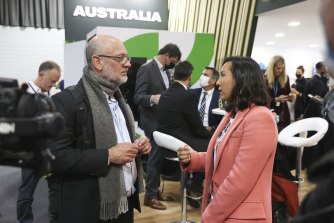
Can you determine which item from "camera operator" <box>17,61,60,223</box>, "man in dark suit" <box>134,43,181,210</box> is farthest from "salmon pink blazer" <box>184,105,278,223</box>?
"man in dark suit" <box>134,43,181,210</box>

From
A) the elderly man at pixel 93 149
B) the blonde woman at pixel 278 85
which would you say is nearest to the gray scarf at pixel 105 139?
the elderly man at pixel 93 149

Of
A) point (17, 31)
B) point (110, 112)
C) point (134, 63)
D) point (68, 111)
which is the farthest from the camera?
point (17, 31)

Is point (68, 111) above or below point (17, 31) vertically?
below

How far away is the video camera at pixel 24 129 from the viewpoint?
23.1 inches

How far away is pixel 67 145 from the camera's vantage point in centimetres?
155

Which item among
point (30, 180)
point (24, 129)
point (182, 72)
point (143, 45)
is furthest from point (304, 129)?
point (24, 129)

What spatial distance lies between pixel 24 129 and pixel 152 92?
335 centimetres

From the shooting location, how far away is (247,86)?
167 centimetres

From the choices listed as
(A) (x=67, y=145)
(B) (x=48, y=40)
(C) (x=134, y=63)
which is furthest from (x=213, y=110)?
(B) (x=48, y=40)

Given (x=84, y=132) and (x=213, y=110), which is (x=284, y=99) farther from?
(x=84, y=132)

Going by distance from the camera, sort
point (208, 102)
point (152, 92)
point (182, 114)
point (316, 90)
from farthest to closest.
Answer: point (316, 90)
point (208, 102)
point (152, 92)
point (182, 114)

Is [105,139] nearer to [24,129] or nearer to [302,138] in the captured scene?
[24,129]

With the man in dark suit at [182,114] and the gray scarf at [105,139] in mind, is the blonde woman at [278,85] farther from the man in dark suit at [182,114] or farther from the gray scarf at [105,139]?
the gray scarf at [105,139]

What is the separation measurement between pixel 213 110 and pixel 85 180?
8.76 ft
